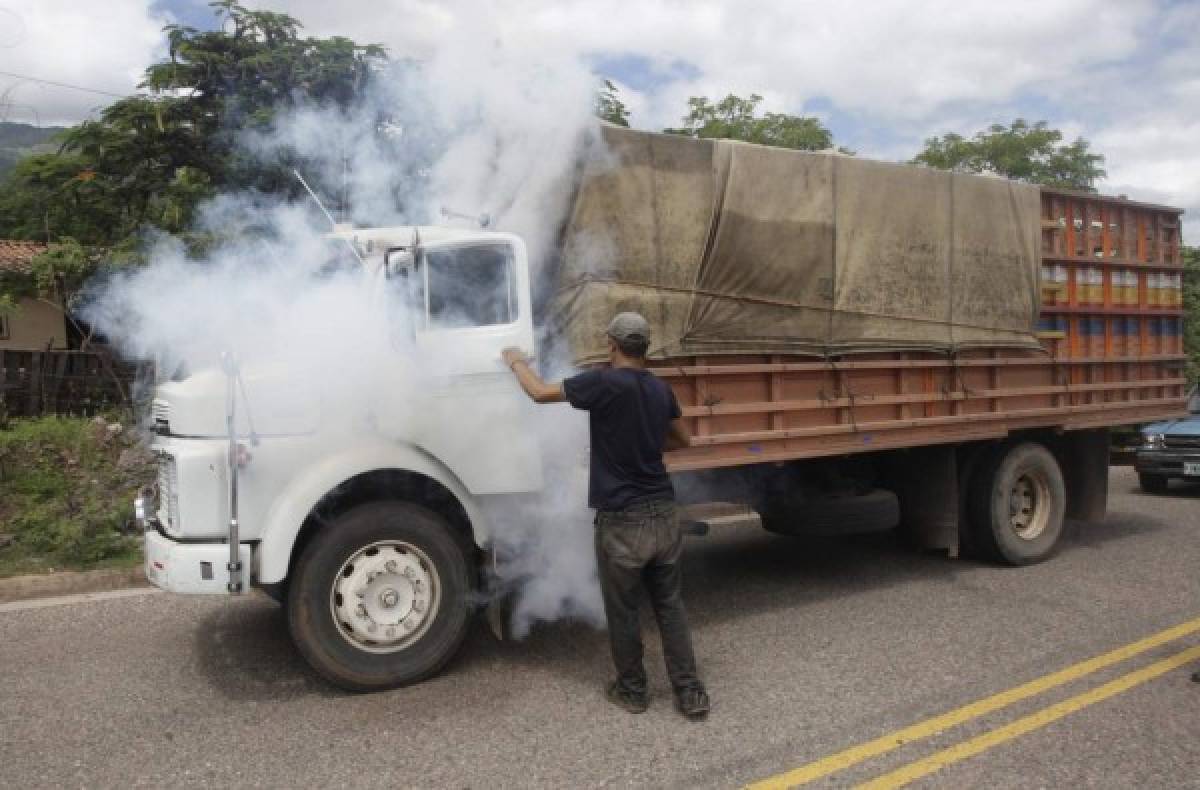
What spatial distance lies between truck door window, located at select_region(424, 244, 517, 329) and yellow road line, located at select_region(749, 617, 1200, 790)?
2523 mm

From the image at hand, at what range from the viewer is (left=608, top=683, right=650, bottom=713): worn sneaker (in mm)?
4145

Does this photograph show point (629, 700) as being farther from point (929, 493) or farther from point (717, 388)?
point (929, 493)

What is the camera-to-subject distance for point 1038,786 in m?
3.41

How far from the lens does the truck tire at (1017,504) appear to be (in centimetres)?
682

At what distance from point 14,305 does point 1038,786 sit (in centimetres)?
1482

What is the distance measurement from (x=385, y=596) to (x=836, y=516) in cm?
311

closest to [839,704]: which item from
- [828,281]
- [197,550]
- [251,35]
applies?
[828,281]

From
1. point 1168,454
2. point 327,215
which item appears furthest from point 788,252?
point 1168,454

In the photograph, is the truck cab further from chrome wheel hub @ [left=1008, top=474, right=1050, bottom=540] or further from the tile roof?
the tile roof

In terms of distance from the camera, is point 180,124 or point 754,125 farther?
point 754,125

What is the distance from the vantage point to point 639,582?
13.6ft

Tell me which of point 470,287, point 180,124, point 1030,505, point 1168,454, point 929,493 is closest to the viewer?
point 470,287

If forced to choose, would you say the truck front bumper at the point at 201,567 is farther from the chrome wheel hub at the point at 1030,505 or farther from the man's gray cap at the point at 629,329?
the chrome wheel hub at the point at 1030,505

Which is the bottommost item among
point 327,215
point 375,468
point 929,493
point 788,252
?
point 929,493
